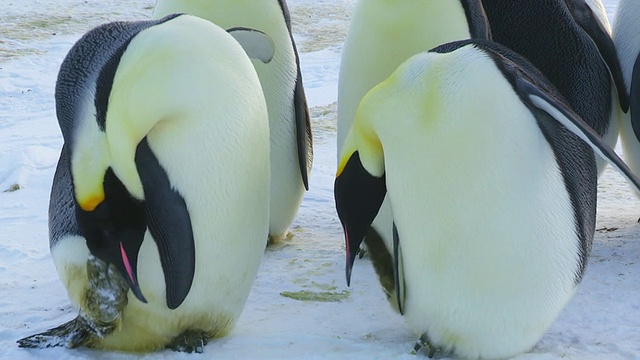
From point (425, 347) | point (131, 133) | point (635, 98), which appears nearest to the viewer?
point (131, 133)

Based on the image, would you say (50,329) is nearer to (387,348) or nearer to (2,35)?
(387,348)

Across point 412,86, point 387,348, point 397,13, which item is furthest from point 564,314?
point 397,13

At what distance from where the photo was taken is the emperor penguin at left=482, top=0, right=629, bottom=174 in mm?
3855

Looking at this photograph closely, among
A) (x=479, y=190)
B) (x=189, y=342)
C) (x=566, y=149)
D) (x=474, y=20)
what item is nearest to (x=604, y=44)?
(x=474, y=20)

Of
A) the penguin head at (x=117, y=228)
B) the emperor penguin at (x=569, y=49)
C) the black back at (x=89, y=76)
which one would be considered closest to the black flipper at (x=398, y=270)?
the penguin head at (x=117, y=228)

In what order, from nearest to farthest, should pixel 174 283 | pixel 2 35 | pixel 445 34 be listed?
pixel 174 283 → pixel 445 34 → pixel 2 35

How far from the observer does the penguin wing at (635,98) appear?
3.75 metres

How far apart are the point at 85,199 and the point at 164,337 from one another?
1.89ft

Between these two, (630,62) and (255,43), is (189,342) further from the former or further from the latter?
(630,62)

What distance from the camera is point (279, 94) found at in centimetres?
382

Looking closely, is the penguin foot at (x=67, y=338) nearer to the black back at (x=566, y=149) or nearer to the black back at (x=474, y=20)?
the black back at (x=566, y=149)

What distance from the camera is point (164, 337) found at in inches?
107

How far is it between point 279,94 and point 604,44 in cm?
145

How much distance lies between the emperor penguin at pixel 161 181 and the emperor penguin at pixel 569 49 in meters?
1.64
